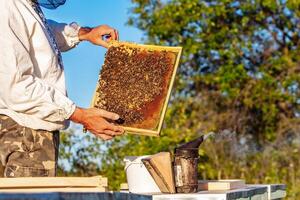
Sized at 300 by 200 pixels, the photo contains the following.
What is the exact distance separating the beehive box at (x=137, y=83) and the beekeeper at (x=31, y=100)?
0.39 m

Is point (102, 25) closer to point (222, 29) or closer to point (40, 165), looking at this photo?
point (40, 165)

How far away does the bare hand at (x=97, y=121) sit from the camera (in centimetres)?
356

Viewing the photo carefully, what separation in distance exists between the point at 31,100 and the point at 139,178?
1043 millimetres

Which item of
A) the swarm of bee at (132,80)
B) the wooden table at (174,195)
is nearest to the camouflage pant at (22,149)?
the wooden table at (174,195)

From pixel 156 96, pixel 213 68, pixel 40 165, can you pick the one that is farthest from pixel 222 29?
pixel 40 165

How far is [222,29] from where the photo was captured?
38.0 ft

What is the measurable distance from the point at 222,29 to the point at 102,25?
24.4ft

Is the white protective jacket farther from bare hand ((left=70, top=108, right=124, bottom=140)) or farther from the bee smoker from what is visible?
the bee smoker

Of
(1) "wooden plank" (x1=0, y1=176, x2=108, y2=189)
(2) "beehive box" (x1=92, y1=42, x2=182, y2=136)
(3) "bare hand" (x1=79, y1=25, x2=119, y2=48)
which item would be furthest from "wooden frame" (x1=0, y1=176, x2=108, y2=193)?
(3) "bare hand" (x1=79, y1=25, x2=119, y2=48)

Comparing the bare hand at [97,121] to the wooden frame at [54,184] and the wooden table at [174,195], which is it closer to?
the wooden table at [174,195]

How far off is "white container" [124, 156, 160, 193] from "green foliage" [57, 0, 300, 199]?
649 centimetres

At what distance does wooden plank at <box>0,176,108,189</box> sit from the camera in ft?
9.16

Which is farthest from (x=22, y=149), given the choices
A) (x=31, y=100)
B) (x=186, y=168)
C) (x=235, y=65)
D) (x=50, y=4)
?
(x=235, y=65)

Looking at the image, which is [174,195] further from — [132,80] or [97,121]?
[132,80]
